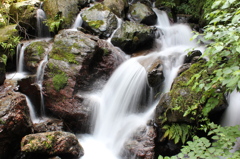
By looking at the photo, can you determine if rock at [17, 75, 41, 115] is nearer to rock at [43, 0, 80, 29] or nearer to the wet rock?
the wet rock

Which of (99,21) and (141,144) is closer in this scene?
(141,144)

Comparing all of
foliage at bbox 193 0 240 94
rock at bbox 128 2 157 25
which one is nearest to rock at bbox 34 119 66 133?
foliage at bbox 193 0 240 94

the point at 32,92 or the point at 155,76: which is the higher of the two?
the point at 155,76

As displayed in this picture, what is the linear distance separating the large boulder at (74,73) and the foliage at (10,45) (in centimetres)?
160

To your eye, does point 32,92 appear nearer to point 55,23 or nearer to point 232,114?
point 55,23

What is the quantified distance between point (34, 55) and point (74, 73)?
1.67m

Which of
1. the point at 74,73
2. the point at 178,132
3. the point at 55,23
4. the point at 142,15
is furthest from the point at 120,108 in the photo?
the point at 142,15

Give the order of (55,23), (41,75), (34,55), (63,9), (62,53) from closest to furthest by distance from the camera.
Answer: (41,75)
(62,53)
(34,55)
(55,23)
(63,9)

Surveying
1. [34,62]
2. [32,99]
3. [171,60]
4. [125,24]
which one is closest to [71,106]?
[32,99]

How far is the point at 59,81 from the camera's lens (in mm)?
5180

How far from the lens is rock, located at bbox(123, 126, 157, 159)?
12.9 feet

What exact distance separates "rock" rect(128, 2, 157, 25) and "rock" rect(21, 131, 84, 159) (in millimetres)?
6554

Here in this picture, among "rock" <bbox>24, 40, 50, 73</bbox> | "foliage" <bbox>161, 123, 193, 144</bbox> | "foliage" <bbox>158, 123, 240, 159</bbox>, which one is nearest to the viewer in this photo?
"foliage" <bbox>158, 123, 240, 159</bbox>

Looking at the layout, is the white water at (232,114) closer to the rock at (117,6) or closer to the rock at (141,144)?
the rock at (141,144)
